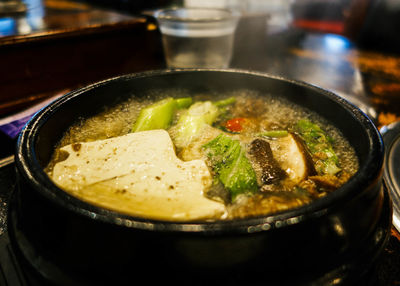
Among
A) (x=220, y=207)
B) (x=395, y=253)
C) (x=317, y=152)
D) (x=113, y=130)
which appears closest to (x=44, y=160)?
(x=113, y=130)

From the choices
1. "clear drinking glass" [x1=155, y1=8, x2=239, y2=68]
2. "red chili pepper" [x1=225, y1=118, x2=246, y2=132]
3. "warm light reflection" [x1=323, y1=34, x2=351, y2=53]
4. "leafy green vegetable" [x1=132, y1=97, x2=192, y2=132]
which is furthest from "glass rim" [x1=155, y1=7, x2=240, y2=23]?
"warm light reflection" [x1=323, y1=34, x2=351, y2=53]

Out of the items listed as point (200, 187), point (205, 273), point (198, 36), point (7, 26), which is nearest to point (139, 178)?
point (200, 187)

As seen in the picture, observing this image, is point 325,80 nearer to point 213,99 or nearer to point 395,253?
point 213,99

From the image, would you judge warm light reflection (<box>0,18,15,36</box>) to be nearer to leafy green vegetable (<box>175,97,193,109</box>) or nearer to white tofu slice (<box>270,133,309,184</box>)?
leafy green vegetable (<box>175,97,193,109</box>)

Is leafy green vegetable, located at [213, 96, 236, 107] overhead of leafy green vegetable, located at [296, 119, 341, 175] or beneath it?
overhead

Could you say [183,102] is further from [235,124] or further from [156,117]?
→ [235,124]

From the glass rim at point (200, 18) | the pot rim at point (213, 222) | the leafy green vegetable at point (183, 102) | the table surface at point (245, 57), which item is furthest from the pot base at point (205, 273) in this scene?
the glass rim at point (200, 18)

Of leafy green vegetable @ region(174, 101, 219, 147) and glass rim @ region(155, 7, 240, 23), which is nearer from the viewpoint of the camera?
leafy green vegetable @ region(174, 101, 219, 147)

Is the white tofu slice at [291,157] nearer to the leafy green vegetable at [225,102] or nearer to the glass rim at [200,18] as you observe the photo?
the leafy green vegetable at [225,102]
